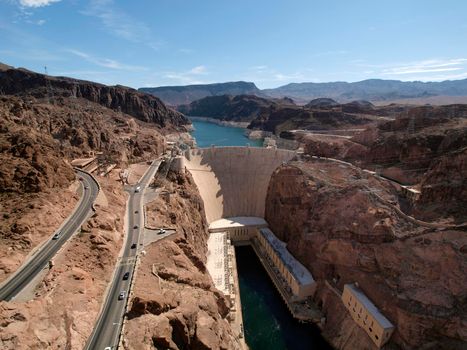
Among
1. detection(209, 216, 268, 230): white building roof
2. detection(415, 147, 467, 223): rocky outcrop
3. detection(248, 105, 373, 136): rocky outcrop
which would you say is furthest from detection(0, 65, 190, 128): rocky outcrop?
detection(415, 147, 467, 223): rocky outcrop

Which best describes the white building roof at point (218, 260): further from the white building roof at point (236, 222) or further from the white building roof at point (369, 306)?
the white building roof at point (369, 306)

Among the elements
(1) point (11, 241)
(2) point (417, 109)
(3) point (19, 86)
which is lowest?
(1) point (11, 241)

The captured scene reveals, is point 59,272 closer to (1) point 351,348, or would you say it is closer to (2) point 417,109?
(1) point 351,348

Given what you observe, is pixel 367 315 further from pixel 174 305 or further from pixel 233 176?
pixel 233 176

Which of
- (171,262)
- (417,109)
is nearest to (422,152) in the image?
(417,109)

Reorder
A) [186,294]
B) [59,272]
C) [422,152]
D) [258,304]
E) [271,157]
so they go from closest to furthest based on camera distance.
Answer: [59,272], [186,294], [258,304], [422,152], [271,157]

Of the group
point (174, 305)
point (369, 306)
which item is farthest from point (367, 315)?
point (174, 305)
